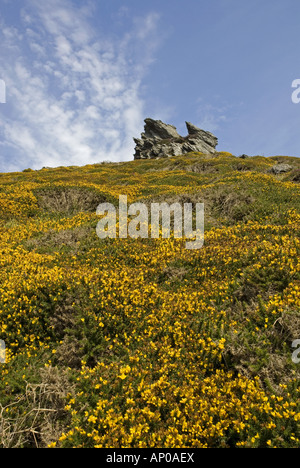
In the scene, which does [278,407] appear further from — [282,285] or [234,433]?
[282,285]

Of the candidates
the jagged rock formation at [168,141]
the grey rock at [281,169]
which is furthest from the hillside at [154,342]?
the jagged rock formation at [168,141]

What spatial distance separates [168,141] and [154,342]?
7797cm

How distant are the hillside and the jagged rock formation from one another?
5954 cm

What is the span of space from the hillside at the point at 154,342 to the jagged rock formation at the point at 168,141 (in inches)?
2344

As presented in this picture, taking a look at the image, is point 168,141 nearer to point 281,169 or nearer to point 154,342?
point 281,169

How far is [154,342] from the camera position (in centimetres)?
559

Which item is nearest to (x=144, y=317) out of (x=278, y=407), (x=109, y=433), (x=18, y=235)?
(x=109, y=433)

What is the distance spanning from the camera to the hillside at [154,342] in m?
3.84

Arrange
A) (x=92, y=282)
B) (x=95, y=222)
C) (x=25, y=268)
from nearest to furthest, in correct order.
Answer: (x=92, y=282) < (x=25, y=268) < (x=95, y=222)

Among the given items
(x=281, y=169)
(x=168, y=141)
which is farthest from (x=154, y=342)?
(x=168, y=141)

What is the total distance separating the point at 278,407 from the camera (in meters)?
3.78

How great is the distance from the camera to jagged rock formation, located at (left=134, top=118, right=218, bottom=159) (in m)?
66.8
